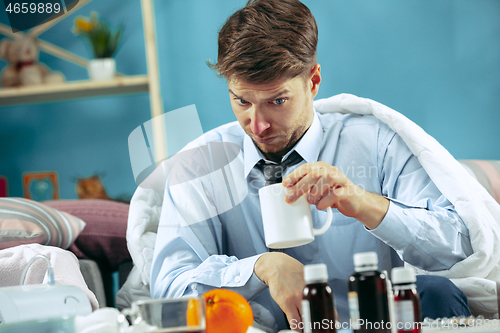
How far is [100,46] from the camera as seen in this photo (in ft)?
6.57

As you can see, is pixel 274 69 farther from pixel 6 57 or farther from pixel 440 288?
pixel 6 57

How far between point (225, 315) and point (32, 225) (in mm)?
754

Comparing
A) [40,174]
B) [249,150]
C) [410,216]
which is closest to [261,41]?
[249,150]

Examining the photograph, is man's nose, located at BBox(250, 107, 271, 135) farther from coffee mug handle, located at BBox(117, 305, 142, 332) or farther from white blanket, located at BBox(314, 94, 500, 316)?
coffee mug handle, located at BBox(117, 305, 142, 332)

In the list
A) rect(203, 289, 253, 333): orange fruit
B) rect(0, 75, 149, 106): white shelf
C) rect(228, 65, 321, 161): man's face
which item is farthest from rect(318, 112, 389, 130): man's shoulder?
rect(0, 75, 149, 106): white shelf

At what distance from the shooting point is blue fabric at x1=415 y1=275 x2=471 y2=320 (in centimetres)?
74

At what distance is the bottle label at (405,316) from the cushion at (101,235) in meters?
1.04

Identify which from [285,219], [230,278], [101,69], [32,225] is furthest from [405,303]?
[101,69]

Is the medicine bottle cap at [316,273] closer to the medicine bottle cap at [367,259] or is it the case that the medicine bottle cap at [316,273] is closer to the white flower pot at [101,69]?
the medicine bottle cap at [367,259]

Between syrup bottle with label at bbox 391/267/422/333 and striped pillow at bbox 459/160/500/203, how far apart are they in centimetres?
99

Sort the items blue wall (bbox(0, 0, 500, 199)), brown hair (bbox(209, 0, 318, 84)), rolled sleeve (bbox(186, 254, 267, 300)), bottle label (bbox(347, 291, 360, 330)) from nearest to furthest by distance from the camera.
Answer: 1. bottle label (bbox(347, 291, 360, 330))
2. rolled sleeve (bbox(186, 254, 267, 300))
3. brown hair (bbox(209, 0, 318, 84))
4. blue wall (bbox(0, 0, 500, 199))

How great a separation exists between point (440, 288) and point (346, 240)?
42 centimetres

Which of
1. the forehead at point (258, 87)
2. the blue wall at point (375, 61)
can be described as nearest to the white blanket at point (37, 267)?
the forehead at point (258, 87)

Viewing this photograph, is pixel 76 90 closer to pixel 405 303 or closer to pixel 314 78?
pixel 314 78
